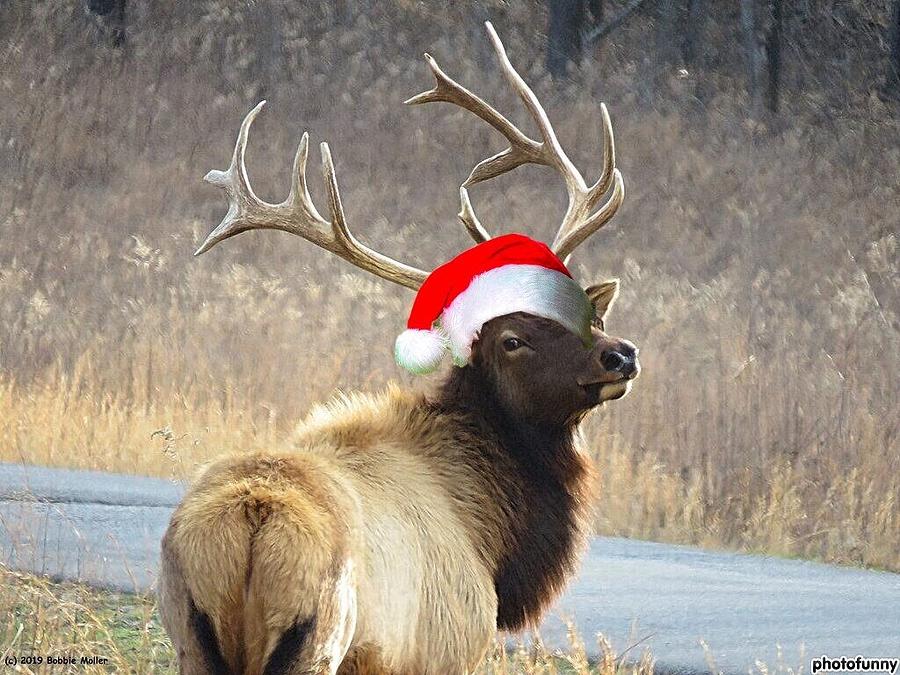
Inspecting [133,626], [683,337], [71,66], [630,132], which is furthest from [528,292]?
[71,66]

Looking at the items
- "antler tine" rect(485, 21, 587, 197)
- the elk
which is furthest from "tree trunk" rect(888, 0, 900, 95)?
the elk

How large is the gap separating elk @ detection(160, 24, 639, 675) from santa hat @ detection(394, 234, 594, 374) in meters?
0.04

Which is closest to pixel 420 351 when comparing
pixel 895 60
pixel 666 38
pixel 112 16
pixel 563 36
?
pixel 563 36

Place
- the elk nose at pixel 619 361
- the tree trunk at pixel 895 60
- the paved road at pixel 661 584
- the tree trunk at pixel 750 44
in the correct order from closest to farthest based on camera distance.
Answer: the elk nose at pixel 619 361 → the paved road at pixel 661 584 → the tree trunk at pixel 750 44 → the tree trunk at pixel 895 60

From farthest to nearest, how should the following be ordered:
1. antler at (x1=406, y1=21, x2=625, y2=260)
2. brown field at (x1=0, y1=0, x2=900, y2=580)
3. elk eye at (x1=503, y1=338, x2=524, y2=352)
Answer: brown field at (x1=0, y1=0, x2=900, y2=580) < antler at (x1=406, y1=21, x2=625, y2=260) < elk eye at (x1=503, y1=338, x2=524, y2=352)

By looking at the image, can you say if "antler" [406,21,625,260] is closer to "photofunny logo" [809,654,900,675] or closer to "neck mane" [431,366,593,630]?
"neck mane" [431,366,593,630]

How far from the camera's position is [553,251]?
4508 mm

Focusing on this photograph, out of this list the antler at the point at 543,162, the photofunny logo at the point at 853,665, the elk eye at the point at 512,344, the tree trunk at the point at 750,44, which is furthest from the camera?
the tree trunk at the point at 750,44

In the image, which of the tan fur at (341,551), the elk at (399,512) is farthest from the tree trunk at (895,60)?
the tan fur at (341,551)

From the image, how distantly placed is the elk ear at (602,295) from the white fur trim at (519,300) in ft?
0.75

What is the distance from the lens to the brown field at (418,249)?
9.05 m

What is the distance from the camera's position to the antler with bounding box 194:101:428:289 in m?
4.42

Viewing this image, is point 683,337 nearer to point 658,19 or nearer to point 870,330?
point 870,330

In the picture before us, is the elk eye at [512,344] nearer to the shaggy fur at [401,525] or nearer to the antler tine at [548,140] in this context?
the shaggy fur at [401,525]
